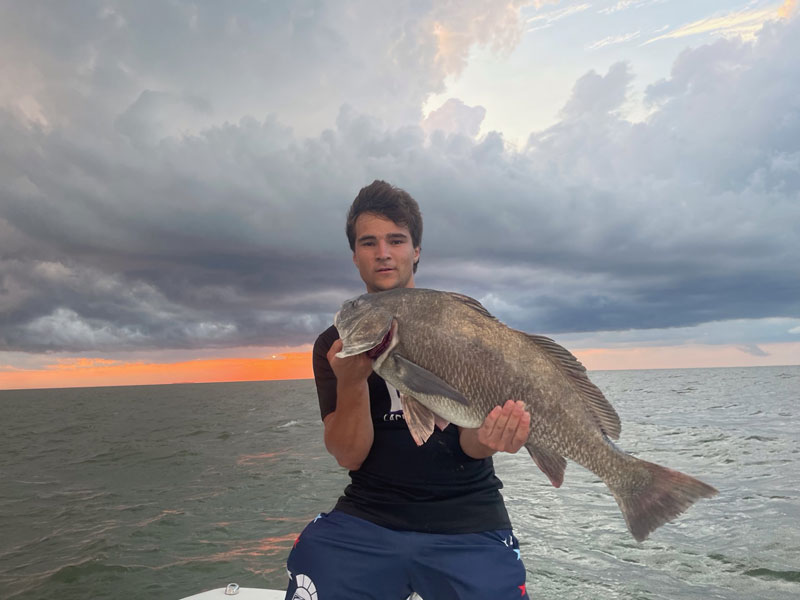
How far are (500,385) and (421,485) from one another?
877 mm

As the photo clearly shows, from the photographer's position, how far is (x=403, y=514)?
3418 millimetres

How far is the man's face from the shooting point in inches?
159

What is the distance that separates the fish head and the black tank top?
0.71m

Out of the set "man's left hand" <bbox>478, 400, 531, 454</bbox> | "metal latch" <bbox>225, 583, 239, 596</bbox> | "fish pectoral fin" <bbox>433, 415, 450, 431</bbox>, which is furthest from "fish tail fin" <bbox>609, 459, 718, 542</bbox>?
"metal latch" <bbox>225, 583, 239, 596</bbox>

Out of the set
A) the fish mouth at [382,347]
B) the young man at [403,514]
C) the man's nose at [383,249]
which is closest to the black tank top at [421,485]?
the young man at [403,514]

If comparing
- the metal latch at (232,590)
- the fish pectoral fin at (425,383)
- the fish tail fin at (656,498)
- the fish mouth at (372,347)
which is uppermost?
the fish mouth at (372,347)

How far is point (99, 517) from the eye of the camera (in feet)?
43.8

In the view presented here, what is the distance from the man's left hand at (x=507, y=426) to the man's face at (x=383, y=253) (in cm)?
135

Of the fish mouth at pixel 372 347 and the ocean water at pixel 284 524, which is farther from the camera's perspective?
the ocean water at pixel 284 524

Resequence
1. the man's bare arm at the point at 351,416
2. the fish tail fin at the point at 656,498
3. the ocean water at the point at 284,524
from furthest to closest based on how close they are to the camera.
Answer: the ocean water at the point at 284,524
the man's bare arm at the point at 351,416
the fish tail fin at the point at 656,498

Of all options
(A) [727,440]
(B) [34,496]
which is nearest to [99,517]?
(B) [34,496]

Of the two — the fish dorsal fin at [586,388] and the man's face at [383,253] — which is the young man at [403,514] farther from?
the man's face at [383,253]

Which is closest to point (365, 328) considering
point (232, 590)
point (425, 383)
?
point (425, 383)

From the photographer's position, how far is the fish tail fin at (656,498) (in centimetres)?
315
